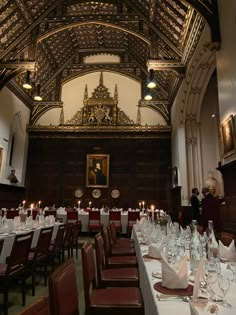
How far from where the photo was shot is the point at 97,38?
47.1 ft

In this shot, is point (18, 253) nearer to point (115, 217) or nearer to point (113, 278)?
point (113, 278)

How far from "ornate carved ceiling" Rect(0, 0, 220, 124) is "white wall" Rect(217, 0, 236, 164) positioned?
29 cm

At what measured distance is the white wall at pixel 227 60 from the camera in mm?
5129

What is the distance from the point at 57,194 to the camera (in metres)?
13.6

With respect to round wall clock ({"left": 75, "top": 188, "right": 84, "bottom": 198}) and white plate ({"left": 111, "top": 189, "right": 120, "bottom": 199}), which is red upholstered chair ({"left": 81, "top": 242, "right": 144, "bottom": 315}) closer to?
white plate ({"left": 111, "top": 189, "right": 120, "bottom": 199})

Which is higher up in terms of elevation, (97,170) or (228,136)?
(97,170)

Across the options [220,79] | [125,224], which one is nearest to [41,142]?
[125,224]

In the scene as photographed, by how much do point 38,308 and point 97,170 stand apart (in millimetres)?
12635

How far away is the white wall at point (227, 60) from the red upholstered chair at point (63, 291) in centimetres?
456

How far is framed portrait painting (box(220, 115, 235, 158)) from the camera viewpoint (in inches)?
203

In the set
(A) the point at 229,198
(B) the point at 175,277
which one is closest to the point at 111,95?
(A) the point at 229,198

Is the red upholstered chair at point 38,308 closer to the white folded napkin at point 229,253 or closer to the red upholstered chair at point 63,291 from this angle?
the red upholstered chair at point 63,291

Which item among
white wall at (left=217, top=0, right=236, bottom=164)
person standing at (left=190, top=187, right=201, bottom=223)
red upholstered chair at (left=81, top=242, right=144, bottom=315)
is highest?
white wall at (left=217, top=0, right=236, bottom=164)

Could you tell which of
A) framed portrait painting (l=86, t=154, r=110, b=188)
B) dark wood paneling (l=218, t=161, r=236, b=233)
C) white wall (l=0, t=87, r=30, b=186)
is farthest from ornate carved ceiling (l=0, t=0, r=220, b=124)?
framed portrait painting (l=86, t=154, r=110, b=188)
